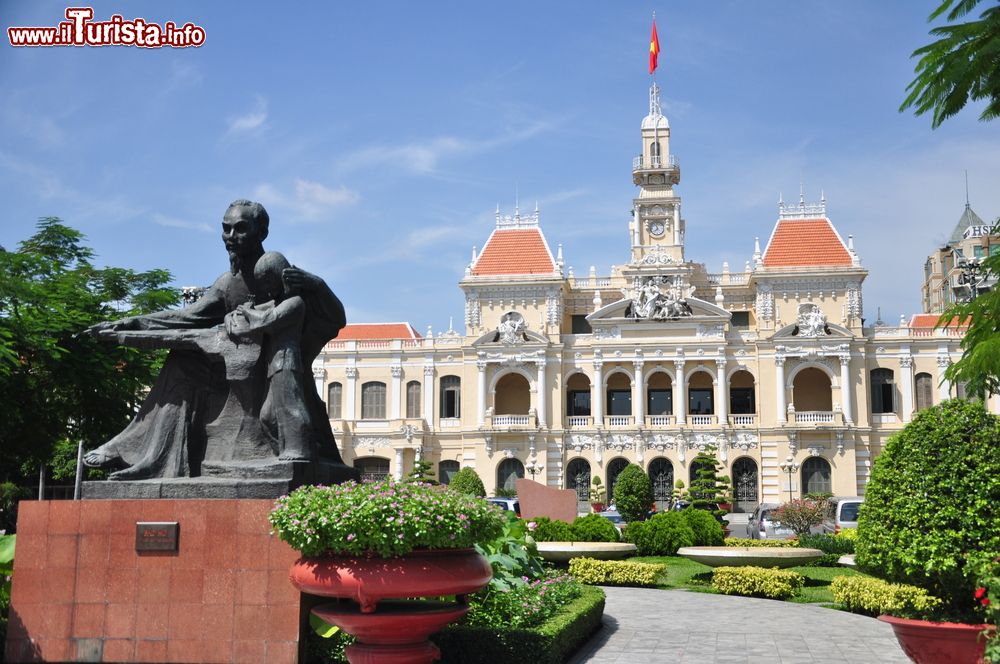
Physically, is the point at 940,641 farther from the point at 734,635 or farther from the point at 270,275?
the point at 270,275

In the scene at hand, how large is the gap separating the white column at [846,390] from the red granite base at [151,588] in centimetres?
3965

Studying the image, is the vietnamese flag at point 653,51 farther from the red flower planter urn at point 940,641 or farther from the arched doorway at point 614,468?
the red flower planter urn at point 940,641

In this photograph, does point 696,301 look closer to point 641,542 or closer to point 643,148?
point 643,148

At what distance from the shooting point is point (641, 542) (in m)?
20.4

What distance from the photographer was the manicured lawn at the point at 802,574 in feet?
46.7

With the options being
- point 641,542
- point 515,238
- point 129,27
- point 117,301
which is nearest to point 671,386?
point 515,238

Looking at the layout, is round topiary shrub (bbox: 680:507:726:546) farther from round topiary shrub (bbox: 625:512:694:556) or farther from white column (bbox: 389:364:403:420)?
white column (bbox: 389:364:403:420)

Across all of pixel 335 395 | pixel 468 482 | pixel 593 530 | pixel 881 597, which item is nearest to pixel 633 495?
pixel 468 482

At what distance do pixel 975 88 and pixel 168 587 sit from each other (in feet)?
23.3

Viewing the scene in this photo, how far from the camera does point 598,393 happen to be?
44688mm

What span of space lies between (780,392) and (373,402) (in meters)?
19.7

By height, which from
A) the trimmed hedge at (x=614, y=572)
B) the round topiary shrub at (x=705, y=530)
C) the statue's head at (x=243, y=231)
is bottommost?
the trimmed hedge at (x=614, y=572)

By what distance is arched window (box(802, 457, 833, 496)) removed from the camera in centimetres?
4259

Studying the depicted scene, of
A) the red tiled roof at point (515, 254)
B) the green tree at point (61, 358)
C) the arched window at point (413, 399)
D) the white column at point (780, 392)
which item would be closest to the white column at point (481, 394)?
the arched window at point (413, 399)
